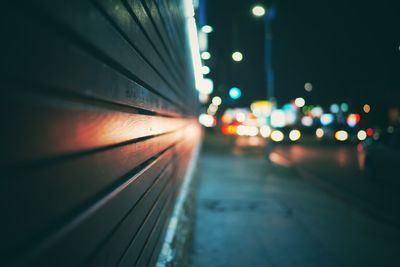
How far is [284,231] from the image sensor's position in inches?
237

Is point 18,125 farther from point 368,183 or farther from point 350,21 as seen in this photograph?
point 350,21

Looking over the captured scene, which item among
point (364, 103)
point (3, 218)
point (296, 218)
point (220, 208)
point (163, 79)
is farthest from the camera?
point (364, 103)

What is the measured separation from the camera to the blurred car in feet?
30.0

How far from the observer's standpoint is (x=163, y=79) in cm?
324

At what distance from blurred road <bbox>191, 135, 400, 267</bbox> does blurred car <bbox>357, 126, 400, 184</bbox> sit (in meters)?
0.45

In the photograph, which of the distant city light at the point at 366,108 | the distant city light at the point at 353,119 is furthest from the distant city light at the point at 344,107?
the distant city light at the point at 366,108

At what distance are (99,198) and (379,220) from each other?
7.12 metres

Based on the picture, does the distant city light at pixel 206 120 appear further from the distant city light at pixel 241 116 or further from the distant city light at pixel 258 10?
the distant city light at pixel 258 10

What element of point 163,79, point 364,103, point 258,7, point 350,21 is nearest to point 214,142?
point 258,7

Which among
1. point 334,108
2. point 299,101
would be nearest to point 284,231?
point 334,108

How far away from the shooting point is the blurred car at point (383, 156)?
913cm

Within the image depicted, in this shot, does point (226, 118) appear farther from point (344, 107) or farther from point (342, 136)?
point (344, 107)

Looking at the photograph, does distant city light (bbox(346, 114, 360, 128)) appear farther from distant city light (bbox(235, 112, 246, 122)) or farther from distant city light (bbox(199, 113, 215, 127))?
distant city light (bbox(199, 113, 215, 127))

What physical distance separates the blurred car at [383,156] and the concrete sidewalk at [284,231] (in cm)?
204
